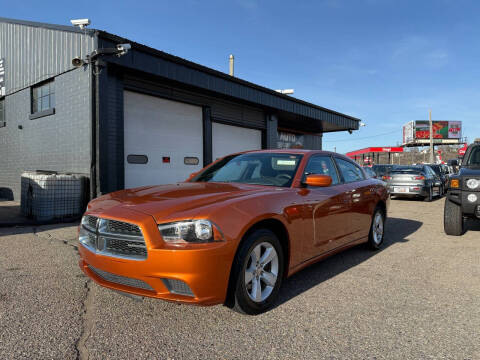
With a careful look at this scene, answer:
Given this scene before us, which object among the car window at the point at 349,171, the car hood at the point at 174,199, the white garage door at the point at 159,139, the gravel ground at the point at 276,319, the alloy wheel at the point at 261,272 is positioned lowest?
the gravel ground at the point at 276,319

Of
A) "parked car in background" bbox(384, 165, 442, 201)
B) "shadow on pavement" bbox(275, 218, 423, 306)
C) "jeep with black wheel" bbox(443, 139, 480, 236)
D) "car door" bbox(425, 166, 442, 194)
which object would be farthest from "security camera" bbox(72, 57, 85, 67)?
"car door" bbox(425, 166, 442, 194)

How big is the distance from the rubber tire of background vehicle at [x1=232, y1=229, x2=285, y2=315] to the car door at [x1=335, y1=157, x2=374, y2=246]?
4.70 feet

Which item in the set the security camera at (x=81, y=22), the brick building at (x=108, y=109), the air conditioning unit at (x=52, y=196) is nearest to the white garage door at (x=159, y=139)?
the brick building at (x=108, y=109)

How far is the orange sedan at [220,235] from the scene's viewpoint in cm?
250

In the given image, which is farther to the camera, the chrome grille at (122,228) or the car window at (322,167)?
the car window at (322,167)

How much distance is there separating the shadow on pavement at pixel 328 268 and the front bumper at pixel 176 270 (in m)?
0.90

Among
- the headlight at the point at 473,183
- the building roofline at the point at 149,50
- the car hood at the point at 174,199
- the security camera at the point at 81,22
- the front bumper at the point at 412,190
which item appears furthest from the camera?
the front bumper at the point at 412,190

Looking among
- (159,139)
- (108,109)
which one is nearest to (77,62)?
(108,109)

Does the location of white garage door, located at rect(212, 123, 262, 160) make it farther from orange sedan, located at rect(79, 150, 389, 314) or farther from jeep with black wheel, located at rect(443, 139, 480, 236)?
orange sedan, located at rect(79, 150, 389, 314)

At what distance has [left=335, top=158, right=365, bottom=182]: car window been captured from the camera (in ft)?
15.3

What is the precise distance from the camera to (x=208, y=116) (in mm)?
12156

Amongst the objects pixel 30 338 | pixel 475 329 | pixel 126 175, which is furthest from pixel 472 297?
pixel 126 175

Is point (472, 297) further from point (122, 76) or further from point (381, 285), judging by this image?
point (122, 76)

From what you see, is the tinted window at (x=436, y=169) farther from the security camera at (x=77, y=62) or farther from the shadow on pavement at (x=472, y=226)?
the security camera at (x=77, y=62)
